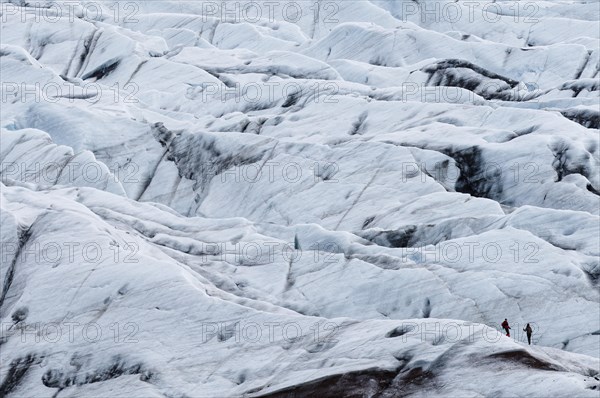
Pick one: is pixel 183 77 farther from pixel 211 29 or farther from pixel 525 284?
pixel 525 284

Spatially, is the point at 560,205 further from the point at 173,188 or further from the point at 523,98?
the point at 173,188

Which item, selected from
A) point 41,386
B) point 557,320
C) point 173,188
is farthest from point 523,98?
point 41,386

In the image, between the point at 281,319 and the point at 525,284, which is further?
the point at 525,284

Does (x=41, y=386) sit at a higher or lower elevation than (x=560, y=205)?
lower

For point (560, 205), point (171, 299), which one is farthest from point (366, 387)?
point (560, 205)

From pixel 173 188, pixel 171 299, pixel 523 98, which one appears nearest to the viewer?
pixel 171 299

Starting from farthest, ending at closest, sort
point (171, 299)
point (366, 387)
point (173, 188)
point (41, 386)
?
1. point (173, 188)
2. point (171, 299)
3. point (41, 386)
4. point (366, 387)
